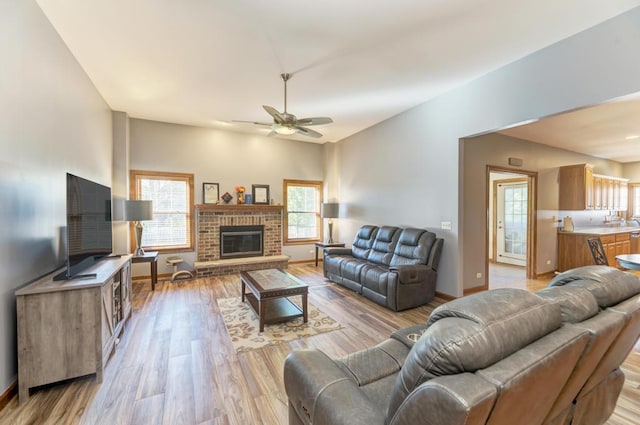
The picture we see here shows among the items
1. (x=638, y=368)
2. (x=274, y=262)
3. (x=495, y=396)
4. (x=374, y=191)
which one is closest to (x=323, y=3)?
(x=495, y=396)

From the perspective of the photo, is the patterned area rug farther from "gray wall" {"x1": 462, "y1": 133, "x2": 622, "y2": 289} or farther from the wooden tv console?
"gray wall" {"x1": 462, "y1": 133, "x2": 622, "y2": 289}

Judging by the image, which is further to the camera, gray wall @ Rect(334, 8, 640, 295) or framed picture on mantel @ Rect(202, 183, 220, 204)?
framed picture on mantel @ Rect(202, 183, 220, 204)

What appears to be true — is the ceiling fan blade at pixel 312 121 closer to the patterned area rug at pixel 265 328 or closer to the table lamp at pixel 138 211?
the patterned area rug at pixel 265 328

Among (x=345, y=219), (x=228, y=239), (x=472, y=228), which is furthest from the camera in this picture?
(x=345, y=219)

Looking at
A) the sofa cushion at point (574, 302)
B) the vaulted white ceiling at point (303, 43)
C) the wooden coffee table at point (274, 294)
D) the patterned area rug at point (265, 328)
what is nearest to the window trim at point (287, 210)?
the vaulted white ceiling at point (303, 43)

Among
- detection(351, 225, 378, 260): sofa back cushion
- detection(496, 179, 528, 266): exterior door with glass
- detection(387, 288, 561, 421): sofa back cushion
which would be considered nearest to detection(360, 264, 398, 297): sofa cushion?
detection(351, 225, 378, 260): sofa back cushion

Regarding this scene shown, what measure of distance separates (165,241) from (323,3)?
200 inches

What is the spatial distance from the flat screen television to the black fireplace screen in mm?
2708

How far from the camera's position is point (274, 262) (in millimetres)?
6004

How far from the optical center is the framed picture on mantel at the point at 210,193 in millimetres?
5793

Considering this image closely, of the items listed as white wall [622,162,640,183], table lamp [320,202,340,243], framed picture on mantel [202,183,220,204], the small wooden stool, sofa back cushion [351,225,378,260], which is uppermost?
white wall [622,162,640,183]

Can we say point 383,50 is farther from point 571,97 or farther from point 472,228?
point 472,228

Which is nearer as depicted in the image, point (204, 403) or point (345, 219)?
point (204, 403)

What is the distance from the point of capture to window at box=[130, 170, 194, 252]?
17.6ft
